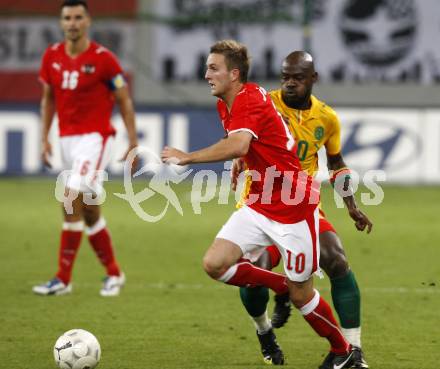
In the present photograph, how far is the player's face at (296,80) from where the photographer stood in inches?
268

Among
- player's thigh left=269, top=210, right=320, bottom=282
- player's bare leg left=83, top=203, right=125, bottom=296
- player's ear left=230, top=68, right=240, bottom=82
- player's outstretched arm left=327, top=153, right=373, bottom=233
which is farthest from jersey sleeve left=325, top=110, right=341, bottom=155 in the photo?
player's bare leg left=83, top=203, right=125, bottom=296

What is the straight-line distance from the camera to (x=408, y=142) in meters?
17.9

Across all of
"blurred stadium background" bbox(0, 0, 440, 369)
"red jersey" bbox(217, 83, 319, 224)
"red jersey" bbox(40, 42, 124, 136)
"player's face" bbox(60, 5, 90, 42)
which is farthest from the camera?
"red jersey" bbox(40, 42, 124, 136)

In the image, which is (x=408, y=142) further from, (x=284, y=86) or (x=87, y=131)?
→ (x=284, y=86)

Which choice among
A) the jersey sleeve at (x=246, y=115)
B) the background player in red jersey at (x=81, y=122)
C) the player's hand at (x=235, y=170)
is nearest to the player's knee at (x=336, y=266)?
the player's hand at (x=235, y=170)

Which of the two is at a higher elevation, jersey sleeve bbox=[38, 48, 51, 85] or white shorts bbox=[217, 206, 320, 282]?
jersey sleeve bbox=[38, 48, 51, 85]

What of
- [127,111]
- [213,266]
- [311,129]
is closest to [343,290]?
[213,266]

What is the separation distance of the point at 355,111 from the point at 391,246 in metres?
5.93

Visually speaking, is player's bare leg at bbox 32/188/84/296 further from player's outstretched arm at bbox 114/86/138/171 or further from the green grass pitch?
player's outstretched arm at bbox 114/86/138/171

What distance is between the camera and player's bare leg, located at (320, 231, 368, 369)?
6.75 m

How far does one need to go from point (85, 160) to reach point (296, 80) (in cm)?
282

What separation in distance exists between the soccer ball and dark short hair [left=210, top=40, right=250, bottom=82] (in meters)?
1.68

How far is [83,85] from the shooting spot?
9250mm

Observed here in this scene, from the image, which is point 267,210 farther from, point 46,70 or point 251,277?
point 46,70
